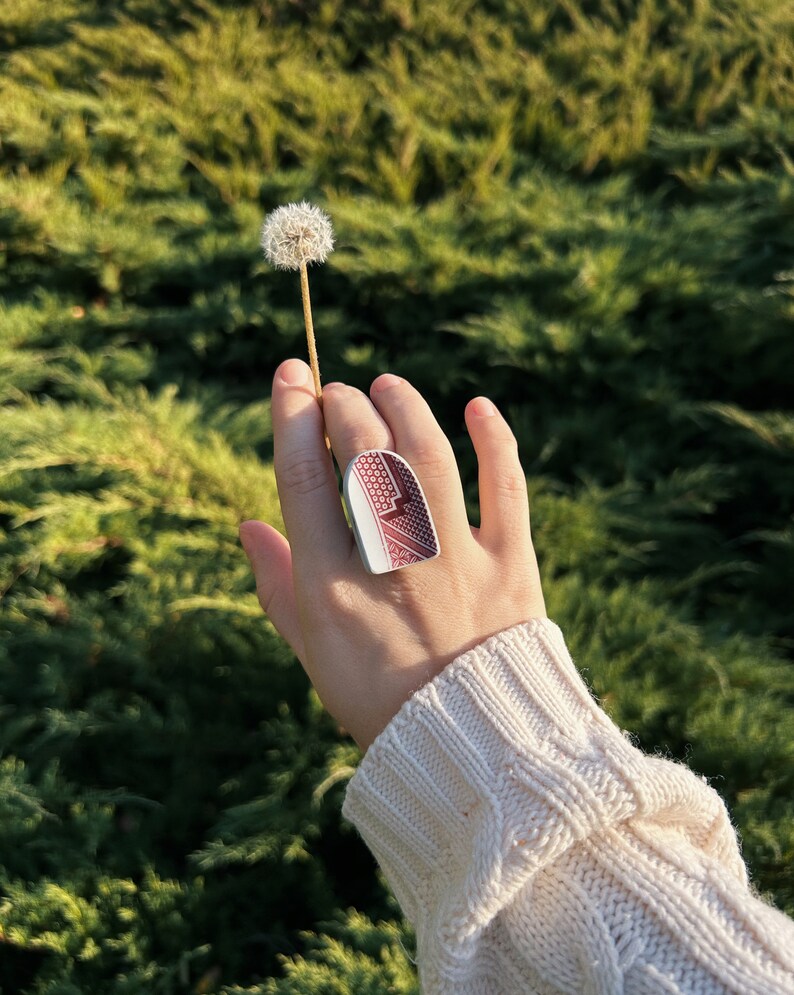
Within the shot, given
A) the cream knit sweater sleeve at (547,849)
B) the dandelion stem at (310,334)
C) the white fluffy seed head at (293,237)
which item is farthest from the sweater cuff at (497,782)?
the white fluffy seed head at (293,237)

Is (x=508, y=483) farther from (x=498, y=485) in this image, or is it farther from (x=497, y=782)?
(x=497, y=782)

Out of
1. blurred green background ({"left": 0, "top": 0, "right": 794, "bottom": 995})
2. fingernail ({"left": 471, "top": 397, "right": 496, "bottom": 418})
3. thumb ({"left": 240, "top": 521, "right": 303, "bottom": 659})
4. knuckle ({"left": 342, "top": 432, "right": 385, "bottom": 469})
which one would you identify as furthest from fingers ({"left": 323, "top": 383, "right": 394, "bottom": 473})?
blurred green background ({"left": 0, "top": 0, "right": 794, "bottom": 995})

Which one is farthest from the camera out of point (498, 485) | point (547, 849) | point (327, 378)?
point (327, 378)

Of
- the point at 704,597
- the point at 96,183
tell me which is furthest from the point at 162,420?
the point at 704,597

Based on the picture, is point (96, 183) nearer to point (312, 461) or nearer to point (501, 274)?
point (501, 274)

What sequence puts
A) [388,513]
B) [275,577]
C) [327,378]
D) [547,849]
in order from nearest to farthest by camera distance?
[547,849], [388,513], [275,577], [327,378]

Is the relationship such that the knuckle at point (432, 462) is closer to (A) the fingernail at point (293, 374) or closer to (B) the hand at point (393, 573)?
(B) the hand at point (393, 573)

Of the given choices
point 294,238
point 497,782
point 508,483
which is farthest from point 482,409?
point 497,782
